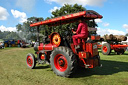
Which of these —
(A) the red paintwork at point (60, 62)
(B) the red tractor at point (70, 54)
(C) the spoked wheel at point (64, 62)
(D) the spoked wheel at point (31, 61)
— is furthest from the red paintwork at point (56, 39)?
(D) the spoked wheel at point (31, 61)

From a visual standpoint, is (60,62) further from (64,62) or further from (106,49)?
(106,49)

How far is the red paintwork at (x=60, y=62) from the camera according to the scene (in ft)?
14.8

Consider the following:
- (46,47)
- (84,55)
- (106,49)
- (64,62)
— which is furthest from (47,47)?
(106,49)

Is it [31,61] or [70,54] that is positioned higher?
[70,54]

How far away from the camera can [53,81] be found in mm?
4035

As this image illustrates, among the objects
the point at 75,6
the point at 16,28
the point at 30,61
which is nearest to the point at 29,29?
the point at 16,28

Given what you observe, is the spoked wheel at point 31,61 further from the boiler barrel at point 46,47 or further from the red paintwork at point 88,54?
the red paintwork at point 88,54

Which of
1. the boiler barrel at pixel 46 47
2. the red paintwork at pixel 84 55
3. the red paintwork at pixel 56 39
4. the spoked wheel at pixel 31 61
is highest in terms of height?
the red paintwork at pixel 56 39

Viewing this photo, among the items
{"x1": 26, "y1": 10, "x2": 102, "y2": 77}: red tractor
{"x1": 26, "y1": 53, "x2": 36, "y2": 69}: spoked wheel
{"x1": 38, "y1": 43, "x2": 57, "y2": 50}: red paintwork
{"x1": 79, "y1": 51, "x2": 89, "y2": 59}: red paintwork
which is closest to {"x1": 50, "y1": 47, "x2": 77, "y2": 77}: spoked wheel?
{"x1": 26, "y1": 10, "x2": 102, "y2": 77}: red tractor

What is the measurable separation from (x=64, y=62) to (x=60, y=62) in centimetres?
17

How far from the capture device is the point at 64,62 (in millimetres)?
4516

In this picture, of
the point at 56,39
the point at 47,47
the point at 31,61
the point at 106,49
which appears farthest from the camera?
the point at 106,49

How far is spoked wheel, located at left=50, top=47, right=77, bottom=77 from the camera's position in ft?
13.8

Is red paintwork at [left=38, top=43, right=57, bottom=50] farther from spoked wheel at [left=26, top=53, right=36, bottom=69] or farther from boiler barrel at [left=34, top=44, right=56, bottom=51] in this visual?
spoked wheel at [left=26, top=53, right=36, bottom=69]
